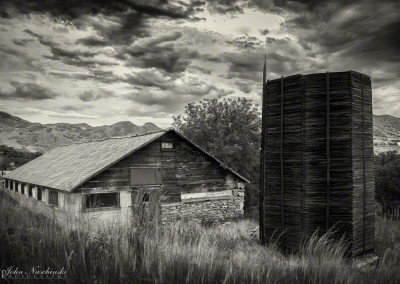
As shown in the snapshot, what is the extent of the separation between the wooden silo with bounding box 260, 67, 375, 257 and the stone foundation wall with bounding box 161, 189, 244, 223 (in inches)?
398

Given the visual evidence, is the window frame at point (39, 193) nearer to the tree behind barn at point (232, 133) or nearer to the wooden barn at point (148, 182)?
the wooden barn at point (148, 182)

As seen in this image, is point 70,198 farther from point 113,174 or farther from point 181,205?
point 181,205

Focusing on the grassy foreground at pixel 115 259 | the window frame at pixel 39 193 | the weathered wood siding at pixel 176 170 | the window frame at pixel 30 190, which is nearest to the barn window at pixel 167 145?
the weathered wood siding at pixel 176 170

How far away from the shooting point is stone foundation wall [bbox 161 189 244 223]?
56.1ft

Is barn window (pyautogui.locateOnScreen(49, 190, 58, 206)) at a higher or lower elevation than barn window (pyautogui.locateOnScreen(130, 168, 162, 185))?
lower

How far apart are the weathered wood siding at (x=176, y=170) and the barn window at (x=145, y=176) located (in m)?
0.25

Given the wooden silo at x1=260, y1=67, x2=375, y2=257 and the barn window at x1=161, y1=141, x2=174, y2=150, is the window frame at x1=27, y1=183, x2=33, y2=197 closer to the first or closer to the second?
the barn window at x1=161, y1=141, x2=174, y2=150

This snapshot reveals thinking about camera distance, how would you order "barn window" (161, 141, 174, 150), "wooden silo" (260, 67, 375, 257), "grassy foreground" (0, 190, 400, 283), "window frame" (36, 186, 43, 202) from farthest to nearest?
"window frame" (36, 186, 43, 202) < "barn window" (161, 141, 174, 150) < "wooden silo" (260, 67, 375, 257) < "grassy foreground" (0, 190, 400, 283)

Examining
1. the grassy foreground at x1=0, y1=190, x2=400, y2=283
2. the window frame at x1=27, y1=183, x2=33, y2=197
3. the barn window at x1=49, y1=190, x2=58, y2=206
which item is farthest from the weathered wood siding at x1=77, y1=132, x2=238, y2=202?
the grassy foreground at x1=0, y1=190, x2=400, y2=283

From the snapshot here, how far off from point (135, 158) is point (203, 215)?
558 centimetres

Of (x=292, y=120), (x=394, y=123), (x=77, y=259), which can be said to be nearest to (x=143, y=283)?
(x=77, y=259)

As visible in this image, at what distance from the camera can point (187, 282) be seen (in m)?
2.54

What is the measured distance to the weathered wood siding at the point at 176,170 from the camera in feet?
50.1

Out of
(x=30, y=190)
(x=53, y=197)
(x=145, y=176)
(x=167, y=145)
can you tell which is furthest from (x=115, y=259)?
(x=30, y=190)
